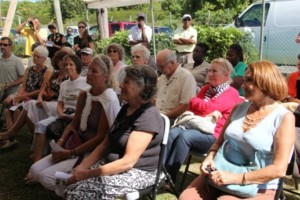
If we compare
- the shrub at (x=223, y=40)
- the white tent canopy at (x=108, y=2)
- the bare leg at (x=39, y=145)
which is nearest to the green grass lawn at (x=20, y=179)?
the bare leg at (x=39, y=145)

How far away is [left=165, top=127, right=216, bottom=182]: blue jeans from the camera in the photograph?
11.3 ft

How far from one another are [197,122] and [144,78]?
34.9 inches

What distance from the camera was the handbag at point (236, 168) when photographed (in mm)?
Result: 2334

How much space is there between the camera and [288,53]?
9.69 meters

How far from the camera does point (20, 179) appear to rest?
4.41 m

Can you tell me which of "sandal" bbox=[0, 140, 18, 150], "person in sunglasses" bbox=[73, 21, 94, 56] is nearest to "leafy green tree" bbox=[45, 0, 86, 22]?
"person in sunglasses" bbox=[73, 21, 94, 56]

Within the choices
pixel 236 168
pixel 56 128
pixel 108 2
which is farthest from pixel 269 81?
pixel 108 2

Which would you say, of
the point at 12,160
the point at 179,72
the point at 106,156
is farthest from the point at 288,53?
the point at 106,156

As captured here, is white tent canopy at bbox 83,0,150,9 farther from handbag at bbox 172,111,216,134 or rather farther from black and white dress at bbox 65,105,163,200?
black and white dress at bbox 65,105,163,200

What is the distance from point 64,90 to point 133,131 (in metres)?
2.06

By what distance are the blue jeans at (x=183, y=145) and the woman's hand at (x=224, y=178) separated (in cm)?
103

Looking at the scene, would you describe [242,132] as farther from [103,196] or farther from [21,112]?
[21,112]

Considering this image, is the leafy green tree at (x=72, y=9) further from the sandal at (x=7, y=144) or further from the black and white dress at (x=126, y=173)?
the black and white dress at (x=126, y=173)

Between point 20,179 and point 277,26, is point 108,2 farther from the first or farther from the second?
point 20,179
